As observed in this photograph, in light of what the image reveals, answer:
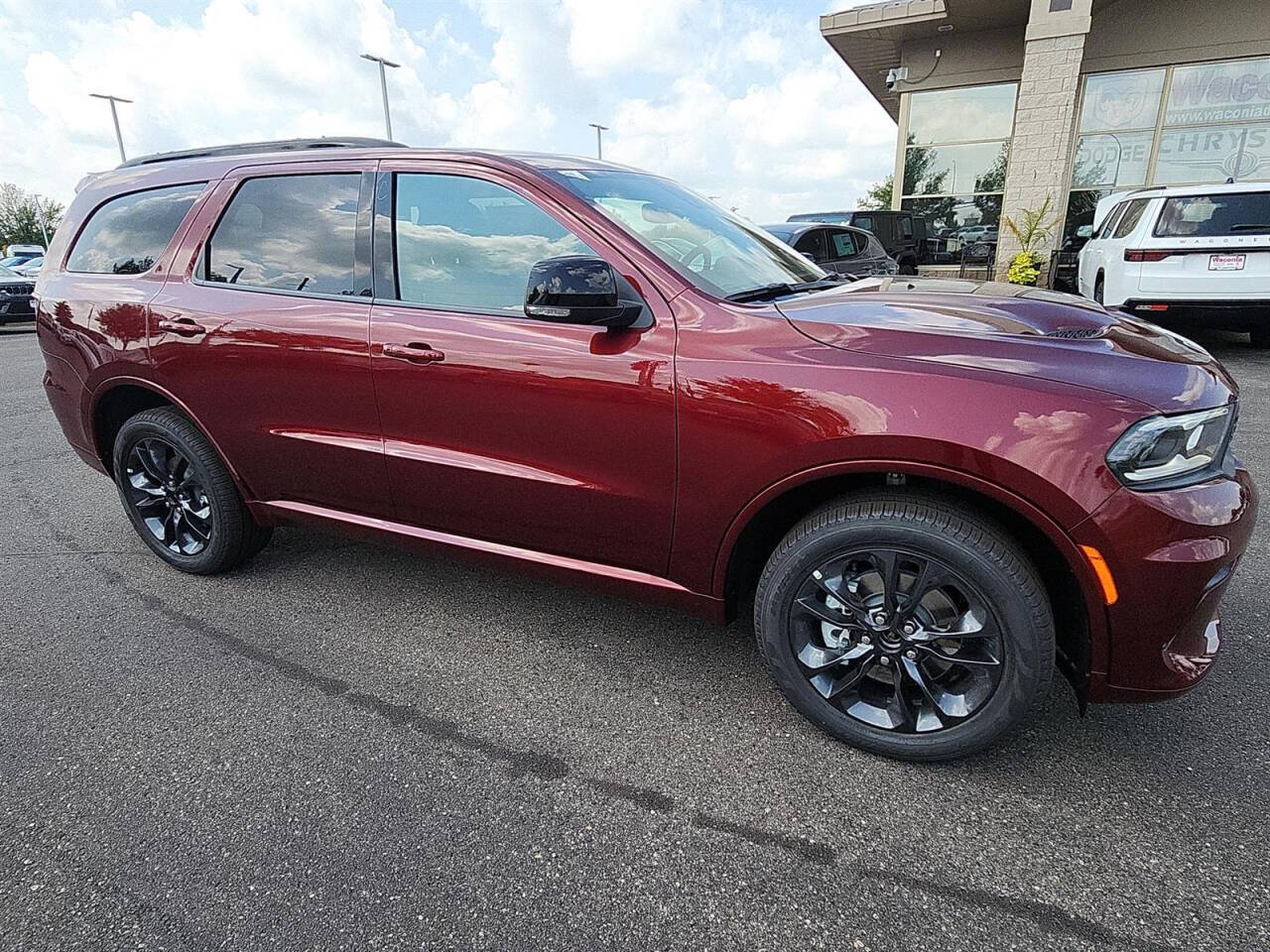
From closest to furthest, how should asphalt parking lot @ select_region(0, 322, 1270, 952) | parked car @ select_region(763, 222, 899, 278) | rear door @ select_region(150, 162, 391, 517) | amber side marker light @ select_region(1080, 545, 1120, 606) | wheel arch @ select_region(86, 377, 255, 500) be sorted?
asphalt parking lot @ select_region(0, 322, 1270, 952)
amber side marker light @ select_region(1080, 545, 1120, 606)
rear door @ select_region(150, 162, 391, 517)
wheel arch @ select_region(86, 377, 255, 500)
parked car @ select_region(763, 222, 899, 278)

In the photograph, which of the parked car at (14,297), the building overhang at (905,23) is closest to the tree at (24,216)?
the parked car at (14,297)

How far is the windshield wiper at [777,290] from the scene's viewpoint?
96.1 inches

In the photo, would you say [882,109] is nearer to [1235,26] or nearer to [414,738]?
[1235,26]

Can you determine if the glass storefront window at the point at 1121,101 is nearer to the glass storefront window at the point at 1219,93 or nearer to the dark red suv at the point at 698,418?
the glass storefront window at the point at 1219,93

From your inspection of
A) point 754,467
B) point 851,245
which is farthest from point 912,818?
point 851,245

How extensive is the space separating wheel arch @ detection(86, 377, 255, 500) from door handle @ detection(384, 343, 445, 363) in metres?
1.12

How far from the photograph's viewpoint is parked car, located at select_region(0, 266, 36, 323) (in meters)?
15.2

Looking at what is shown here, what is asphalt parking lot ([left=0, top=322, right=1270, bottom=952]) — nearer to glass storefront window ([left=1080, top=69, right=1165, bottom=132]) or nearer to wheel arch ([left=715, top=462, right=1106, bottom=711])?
wheel arch ([left=715, top=462, right=1106, bottom=711])

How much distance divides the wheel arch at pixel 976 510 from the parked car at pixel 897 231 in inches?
403

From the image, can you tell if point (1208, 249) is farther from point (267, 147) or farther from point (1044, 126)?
point (267, 147)

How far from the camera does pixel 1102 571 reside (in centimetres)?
187

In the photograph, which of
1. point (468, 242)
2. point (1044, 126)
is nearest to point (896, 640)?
point (468, 242)

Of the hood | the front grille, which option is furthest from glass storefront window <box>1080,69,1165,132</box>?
the front grille

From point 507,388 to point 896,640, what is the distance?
142 cm
